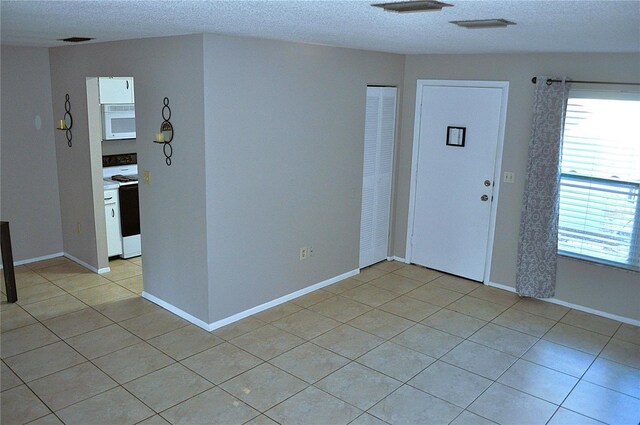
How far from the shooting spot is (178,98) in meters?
4.00

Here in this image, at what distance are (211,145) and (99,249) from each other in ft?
7.20

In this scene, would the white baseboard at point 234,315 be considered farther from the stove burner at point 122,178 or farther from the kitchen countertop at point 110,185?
the stove burner at point 122,178

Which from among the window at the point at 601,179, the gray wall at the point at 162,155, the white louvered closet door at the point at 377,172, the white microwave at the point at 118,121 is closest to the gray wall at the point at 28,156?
the gray wall at the point at 162,155

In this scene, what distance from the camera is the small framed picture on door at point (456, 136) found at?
17.3 ft

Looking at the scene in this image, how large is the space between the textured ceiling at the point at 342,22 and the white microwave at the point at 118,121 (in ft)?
4.88

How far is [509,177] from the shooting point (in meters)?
5.03

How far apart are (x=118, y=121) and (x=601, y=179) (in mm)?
4763

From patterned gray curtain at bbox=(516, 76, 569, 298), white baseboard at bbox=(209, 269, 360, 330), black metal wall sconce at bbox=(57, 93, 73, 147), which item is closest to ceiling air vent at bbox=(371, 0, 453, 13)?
patterned gray curtain at bbox=(516, 76, 569, 298)

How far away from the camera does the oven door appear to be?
568 centimetres

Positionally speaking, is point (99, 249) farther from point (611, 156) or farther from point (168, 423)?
point (611, 156)

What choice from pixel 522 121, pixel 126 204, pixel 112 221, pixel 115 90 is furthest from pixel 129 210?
pixel 522 121

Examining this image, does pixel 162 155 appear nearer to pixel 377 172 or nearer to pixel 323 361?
pixel 323 361

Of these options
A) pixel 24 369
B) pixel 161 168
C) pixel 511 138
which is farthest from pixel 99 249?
pixel 511 138

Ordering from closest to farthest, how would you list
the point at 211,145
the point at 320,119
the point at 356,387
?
the point at 356,387 → the point at 211,145 → the point at 320,119
